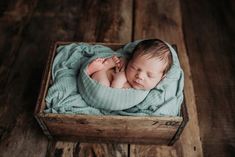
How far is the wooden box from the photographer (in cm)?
95

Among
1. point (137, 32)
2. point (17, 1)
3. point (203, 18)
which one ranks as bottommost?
point (137, 32)

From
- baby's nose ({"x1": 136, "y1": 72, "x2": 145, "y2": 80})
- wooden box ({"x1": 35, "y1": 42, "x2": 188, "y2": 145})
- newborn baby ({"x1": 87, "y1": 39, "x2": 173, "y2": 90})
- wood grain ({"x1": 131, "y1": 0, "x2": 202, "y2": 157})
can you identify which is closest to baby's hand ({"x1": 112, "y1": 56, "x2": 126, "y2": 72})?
newborn baby ({"x1": 87, "y1": 39, "x2": 173, "y2": 90})

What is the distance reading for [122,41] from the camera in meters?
1.47

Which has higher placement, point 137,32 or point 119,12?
point 119,12

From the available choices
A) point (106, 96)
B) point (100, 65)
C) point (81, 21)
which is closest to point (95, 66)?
point (100, 65)

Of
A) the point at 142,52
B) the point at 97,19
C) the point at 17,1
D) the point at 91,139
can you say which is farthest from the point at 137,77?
the point at 17,1

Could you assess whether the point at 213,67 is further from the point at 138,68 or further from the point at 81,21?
the point at 81,21

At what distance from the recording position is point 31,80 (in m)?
1.35

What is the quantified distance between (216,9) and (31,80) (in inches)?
41.4

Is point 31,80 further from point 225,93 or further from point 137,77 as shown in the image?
point 225,93

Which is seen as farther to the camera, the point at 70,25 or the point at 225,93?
the point at 70,25

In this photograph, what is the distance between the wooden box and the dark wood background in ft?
0.21

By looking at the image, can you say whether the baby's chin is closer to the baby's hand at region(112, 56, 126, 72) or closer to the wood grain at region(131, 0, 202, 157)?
the baby's hand at region(112, 56, 126, 72)

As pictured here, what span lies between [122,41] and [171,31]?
0.26 meters
